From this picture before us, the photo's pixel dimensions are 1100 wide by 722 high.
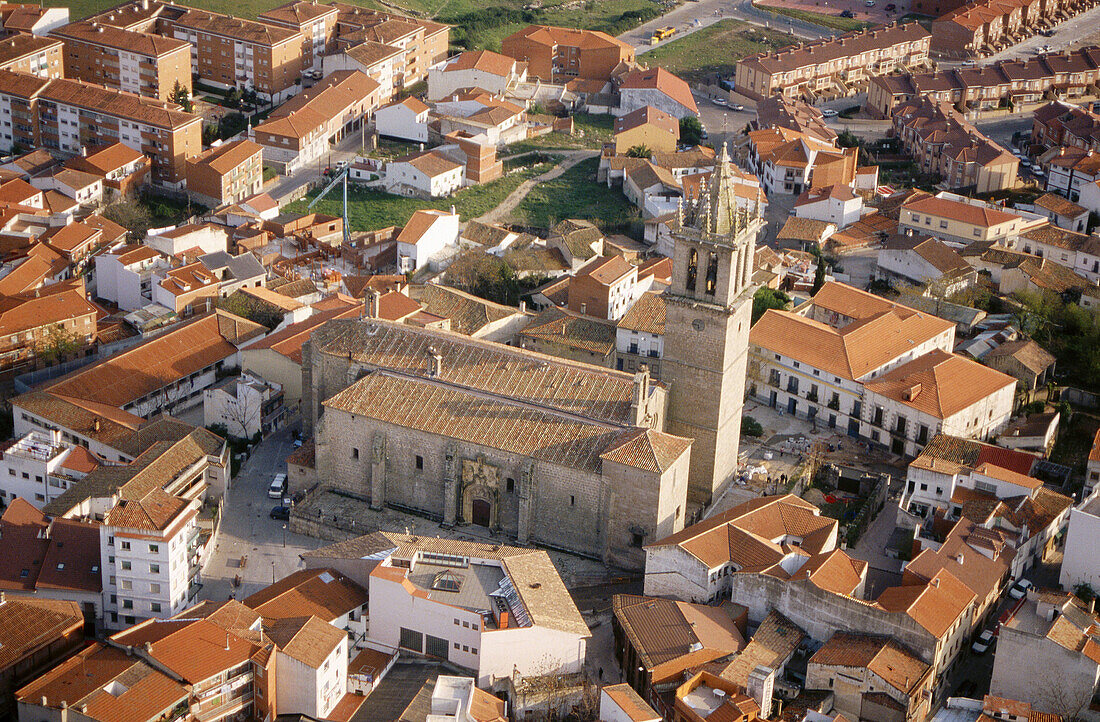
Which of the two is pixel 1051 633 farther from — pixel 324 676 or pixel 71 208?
pixel 71 208

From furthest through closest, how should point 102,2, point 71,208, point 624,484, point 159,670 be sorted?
point 102,2 → point 71,208 → point 624,484 → point 159,670

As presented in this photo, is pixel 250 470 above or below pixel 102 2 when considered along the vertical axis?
below

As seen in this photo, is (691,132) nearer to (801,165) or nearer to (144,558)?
(801,165)

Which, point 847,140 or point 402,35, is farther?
point 402,35

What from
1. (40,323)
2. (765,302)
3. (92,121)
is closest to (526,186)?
(92,121)

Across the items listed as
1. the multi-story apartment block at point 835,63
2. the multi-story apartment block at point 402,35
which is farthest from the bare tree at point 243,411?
the multi-story apartment block at point 835,63

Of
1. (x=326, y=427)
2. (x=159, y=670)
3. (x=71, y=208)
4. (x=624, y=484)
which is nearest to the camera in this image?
(x=159, y=670)

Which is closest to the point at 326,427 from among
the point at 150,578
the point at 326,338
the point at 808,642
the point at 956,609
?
the point at 326,338

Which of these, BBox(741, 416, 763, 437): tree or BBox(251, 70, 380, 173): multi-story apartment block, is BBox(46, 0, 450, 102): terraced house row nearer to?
BBox(251, 70, 380, 173): multi-story apartment block
